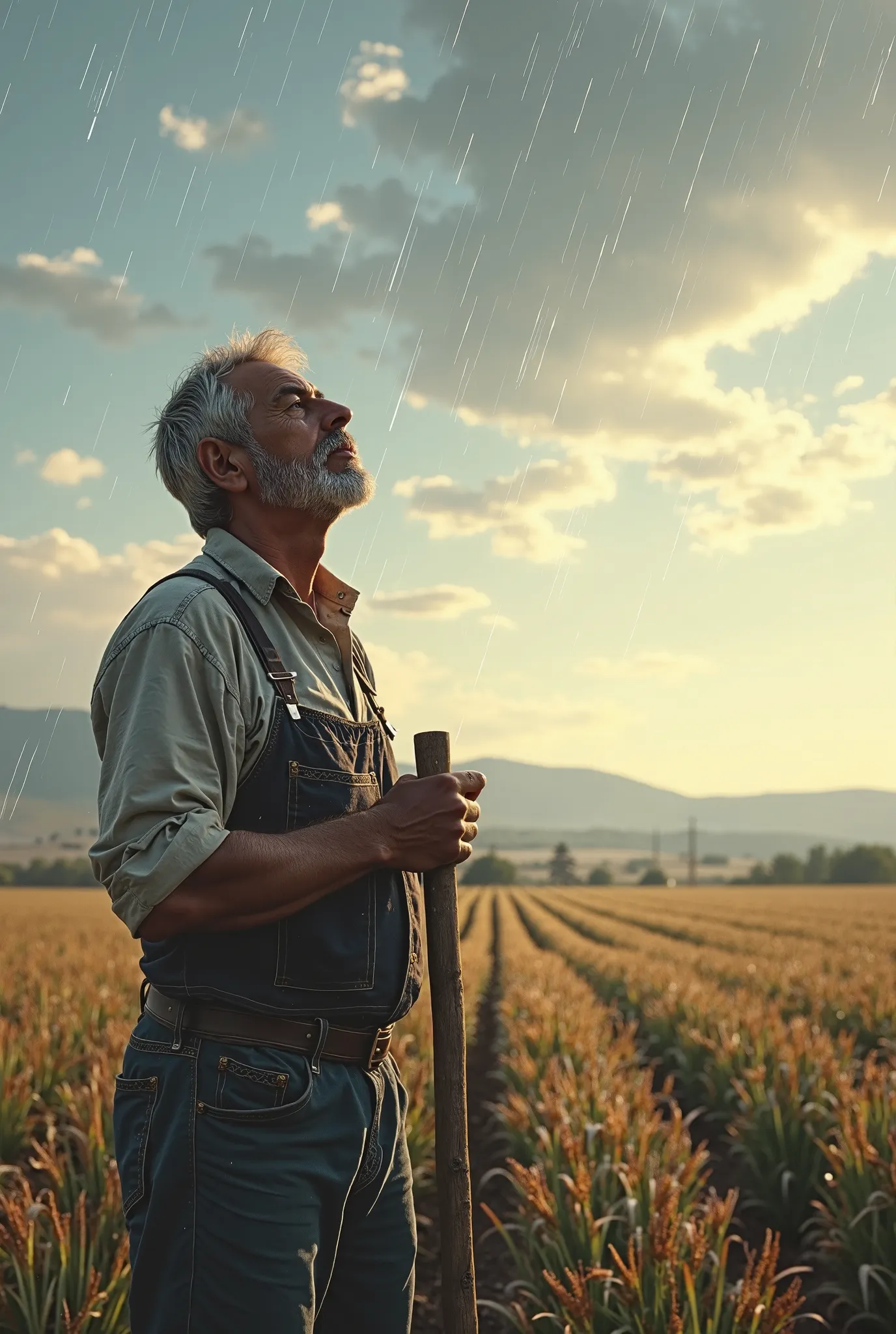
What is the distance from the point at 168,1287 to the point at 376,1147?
0.44 m

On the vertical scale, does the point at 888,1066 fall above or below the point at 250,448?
below

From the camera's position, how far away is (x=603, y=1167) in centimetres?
416

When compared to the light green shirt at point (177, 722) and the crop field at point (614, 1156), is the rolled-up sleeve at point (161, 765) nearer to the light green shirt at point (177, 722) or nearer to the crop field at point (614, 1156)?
the light green shirt at point (177, 722)

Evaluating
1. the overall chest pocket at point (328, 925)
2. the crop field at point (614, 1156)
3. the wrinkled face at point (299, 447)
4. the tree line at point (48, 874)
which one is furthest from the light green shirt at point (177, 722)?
the tree line at point (48, 874)

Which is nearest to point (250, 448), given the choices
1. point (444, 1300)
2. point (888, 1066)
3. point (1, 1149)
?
point (444, 1300)

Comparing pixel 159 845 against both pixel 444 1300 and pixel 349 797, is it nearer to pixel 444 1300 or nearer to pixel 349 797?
pixel 349 797

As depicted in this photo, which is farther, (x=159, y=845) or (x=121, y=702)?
(x=121, y=702)

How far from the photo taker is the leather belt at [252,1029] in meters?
1.95

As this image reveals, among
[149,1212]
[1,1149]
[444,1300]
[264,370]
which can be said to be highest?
[264,370]

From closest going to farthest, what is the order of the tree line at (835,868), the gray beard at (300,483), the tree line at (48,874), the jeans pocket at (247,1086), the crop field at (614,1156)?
the jeans pocket at (247,1086) < the gray beard at (300,483) < the crop field at (614,1156) < the tree line at (48,874) < the tree line at (835,868)

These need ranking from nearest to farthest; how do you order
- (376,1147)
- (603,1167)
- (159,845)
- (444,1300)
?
1. (159,845)
2. (376,1147)
3. (444,1300)
4. (603,1167)

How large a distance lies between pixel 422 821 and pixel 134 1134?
0.79m

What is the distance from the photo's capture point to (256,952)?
1962mm

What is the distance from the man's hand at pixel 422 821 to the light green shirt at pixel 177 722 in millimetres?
260
